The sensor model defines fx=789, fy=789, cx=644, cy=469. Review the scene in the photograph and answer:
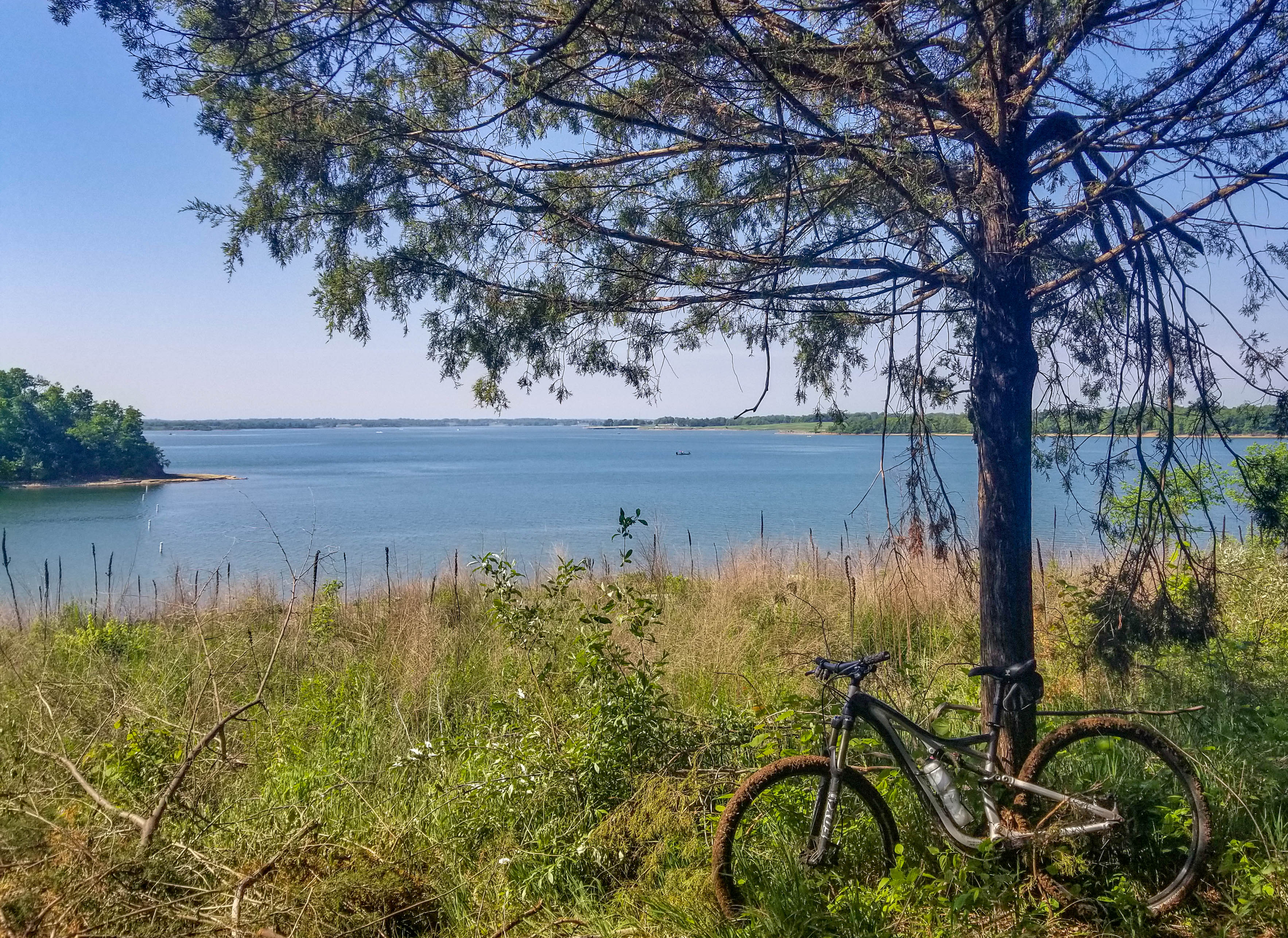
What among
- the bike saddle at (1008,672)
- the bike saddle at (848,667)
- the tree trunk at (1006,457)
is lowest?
the bike saddle at (1008,672)

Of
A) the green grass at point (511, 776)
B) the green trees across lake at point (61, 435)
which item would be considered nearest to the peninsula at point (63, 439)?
the green trees across lake at point (61, 435)

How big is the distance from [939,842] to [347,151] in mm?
4256

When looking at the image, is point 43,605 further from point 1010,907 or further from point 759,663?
point 1010,907

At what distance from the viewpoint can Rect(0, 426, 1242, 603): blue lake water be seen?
1438 centimetres

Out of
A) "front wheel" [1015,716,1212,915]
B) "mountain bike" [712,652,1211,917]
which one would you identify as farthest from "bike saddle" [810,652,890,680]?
"front wheel" [1015,716,1212,915]

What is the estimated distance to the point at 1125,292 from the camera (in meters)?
3.96

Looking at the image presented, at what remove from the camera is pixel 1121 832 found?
3.09m

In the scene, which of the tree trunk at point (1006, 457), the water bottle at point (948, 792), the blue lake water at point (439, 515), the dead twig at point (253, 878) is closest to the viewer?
the dead twig at point (253, 878)

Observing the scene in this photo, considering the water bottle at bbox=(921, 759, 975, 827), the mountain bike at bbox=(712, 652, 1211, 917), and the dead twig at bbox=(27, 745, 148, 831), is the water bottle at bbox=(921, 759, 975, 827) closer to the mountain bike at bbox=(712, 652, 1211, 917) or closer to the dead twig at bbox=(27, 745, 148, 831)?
the mountain bike at bbox=(712, 652, 1211, 917)

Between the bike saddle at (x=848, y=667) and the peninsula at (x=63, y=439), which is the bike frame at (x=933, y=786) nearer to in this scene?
the bike saddle at (x=848, y=667)

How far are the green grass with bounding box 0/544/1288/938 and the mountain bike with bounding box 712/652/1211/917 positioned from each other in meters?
0.11

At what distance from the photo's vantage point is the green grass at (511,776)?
2.86 m

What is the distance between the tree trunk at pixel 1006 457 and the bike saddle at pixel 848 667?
841 millimetres

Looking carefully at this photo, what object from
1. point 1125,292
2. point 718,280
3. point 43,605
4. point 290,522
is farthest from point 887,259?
point 290,522
